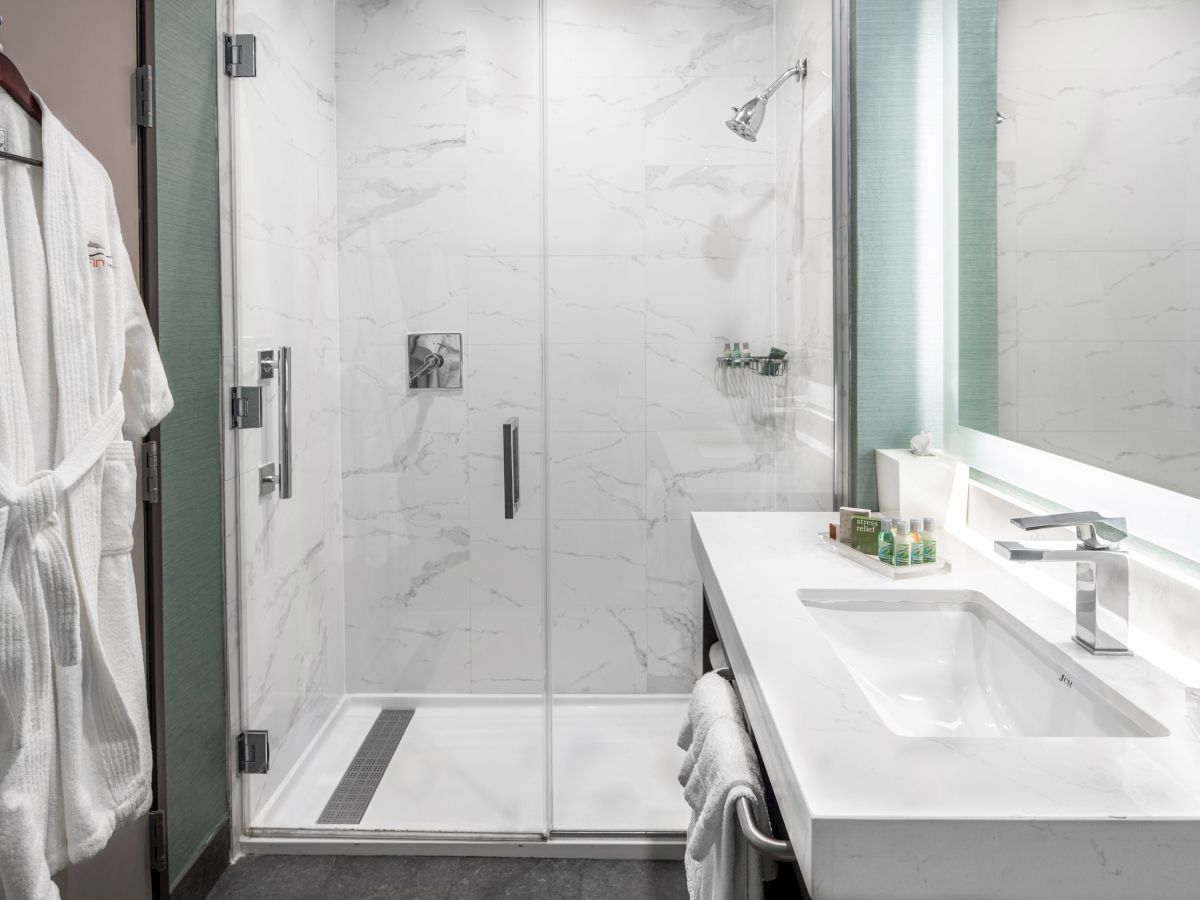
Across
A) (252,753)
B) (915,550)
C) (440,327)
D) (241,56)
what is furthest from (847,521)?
(241,56)

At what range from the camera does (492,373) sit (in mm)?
2270

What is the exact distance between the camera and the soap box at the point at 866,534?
167cm

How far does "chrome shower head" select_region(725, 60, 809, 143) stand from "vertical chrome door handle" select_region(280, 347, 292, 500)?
1.26 m

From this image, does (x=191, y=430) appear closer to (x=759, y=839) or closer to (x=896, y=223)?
(x=759, y=839)

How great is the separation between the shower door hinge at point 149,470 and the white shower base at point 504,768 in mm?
845

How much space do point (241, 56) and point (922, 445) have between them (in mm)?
1844

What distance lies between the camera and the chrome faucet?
1.14m

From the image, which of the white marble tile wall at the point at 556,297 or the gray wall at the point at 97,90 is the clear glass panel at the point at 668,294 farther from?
the gray wall at the point at 97,90

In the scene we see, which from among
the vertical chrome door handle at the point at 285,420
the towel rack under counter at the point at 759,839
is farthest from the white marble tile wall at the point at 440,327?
the towel rack under counter at the point at 759,839

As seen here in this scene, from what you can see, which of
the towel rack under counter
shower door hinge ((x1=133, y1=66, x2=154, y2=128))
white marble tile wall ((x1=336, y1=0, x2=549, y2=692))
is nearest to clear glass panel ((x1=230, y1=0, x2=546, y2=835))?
white marble tile wall ((x1=336, y1=0, x2=549, y2=692))

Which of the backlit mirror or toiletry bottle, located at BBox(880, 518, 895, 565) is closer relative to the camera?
the backlit mirror

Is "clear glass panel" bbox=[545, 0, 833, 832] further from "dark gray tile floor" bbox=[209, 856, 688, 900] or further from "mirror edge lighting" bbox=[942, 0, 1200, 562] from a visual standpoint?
"mirror edge lighting" bbox=[942, 0, 1200, 562]

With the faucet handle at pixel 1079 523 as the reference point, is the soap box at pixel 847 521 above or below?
below

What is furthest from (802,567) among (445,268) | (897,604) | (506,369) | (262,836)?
(262,836)
